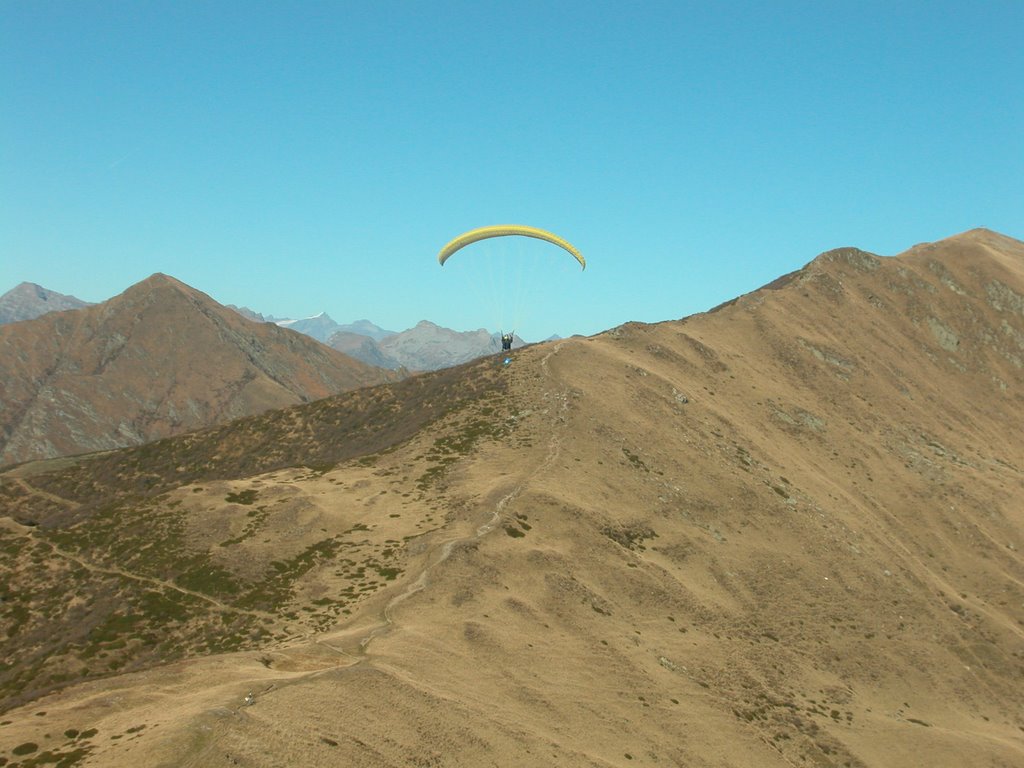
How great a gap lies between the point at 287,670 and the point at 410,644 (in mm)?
5847

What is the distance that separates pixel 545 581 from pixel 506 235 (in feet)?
141

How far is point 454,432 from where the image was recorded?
2539 inches

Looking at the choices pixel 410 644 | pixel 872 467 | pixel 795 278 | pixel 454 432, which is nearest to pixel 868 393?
pixel 872 467

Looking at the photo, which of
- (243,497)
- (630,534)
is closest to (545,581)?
(630,534)

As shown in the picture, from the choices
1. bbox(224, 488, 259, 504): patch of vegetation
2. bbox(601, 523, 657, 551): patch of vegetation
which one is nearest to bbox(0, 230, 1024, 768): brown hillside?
bbox(601, 523, 657, 551): patch of vegetation

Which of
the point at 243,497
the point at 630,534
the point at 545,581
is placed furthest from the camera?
the point at 243,497

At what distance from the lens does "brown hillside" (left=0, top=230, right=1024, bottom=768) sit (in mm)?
29312

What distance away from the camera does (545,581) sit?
1719 inches

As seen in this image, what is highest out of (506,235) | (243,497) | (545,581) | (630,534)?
(506,235)

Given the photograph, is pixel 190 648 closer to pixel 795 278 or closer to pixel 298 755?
pixel 298 755

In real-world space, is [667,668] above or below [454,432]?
below

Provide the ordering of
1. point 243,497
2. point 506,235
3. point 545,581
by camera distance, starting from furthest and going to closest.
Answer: point 506,235 → point 243,497 → point 545,581

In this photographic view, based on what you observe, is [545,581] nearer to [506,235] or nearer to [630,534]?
[630,534]

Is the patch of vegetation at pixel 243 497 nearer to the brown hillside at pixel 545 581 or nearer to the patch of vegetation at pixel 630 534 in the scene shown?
the brown hillside at pixel 545 581
